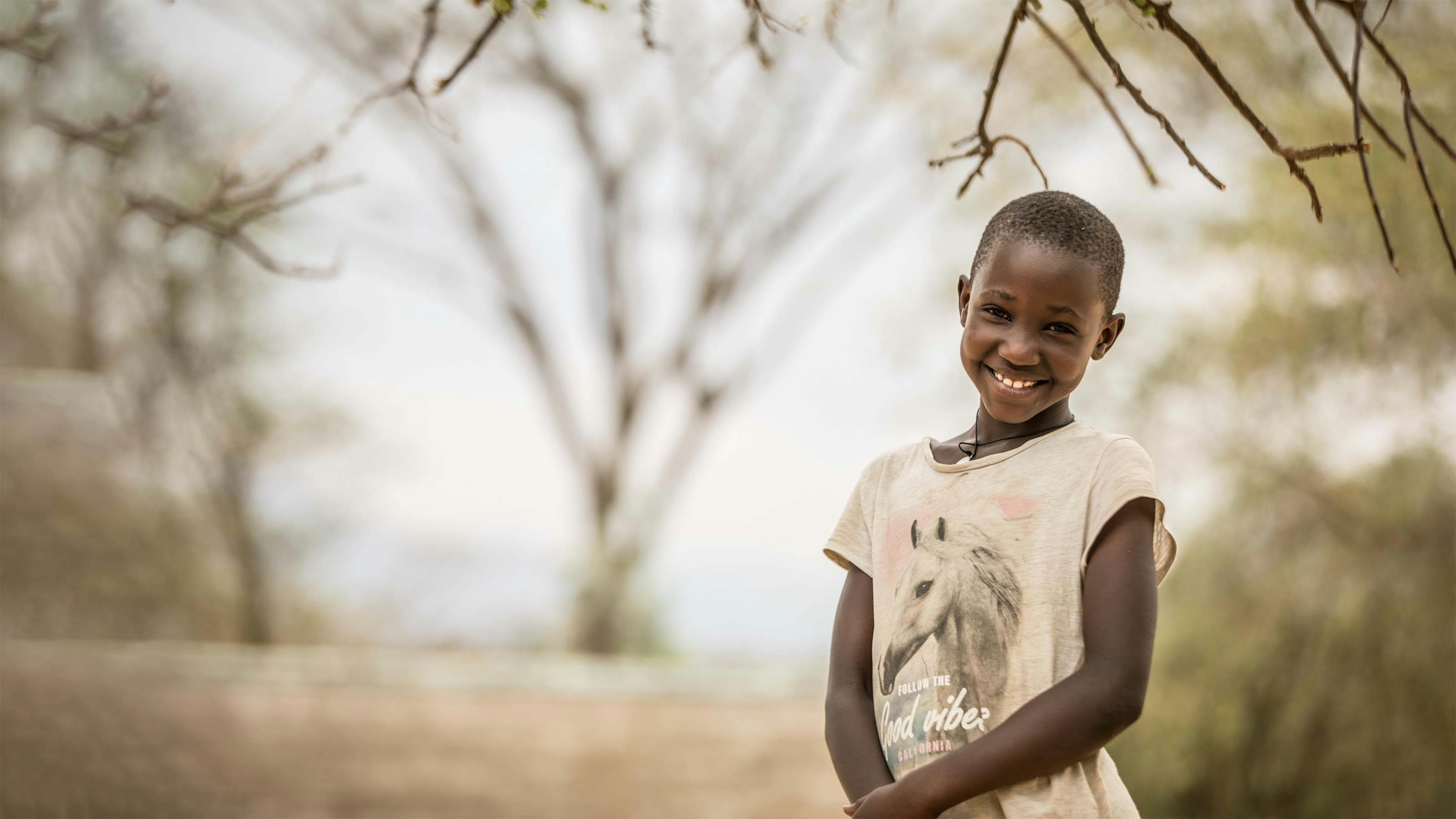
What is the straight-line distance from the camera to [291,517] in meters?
6.93

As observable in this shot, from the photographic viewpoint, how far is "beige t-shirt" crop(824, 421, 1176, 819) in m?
0.75

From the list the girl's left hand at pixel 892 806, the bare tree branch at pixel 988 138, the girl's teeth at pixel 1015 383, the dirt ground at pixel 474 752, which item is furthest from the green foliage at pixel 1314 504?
the girl's left hand at pixel 892 806

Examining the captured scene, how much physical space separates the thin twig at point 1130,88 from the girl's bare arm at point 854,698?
1.23 ft

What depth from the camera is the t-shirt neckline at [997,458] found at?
0.82 meters

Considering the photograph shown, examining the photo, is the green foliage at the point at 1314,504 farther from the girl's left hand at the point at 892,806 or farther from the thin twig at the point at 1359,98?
the girl's left hand at the point at 892,806

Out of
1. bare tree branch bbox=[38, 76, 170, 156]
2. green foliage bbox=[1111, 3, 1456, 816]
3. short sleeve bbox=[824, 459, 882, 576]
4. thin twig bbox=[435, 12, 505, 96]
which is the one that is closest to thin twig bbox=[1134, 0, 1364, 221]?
short sleeve bbox=[824, 459, 882, 576]

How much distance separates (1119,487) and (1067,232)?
0.18 m

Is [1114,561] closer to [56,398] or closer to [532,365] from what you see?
[56,398]

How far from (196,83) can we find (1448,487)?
631 cm

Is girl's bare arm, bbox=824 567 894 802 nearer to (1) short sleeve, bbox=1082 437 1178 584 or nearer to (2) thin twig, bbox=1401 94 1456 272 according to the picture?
(1) short sleeve, bbox=1082 437 1178 584

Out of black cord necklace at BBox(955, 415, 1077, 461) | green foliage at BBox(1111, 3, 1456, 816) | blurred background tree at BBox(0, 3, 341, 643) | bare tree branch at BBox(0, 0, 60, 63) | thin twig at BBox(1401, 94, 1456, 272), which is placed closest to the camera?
thin twig at BBox(1401, 94, 1456, 272)

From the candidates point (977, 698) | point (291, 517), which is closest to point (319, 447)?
point (291, 517)

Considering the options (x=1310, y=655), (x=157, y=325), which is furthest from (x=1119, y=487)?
(x=157, y=325)

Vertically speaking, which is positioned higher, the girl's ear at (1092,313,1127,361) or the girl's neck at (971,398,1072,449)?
the girl's ear at (1092,313,1127,361)
